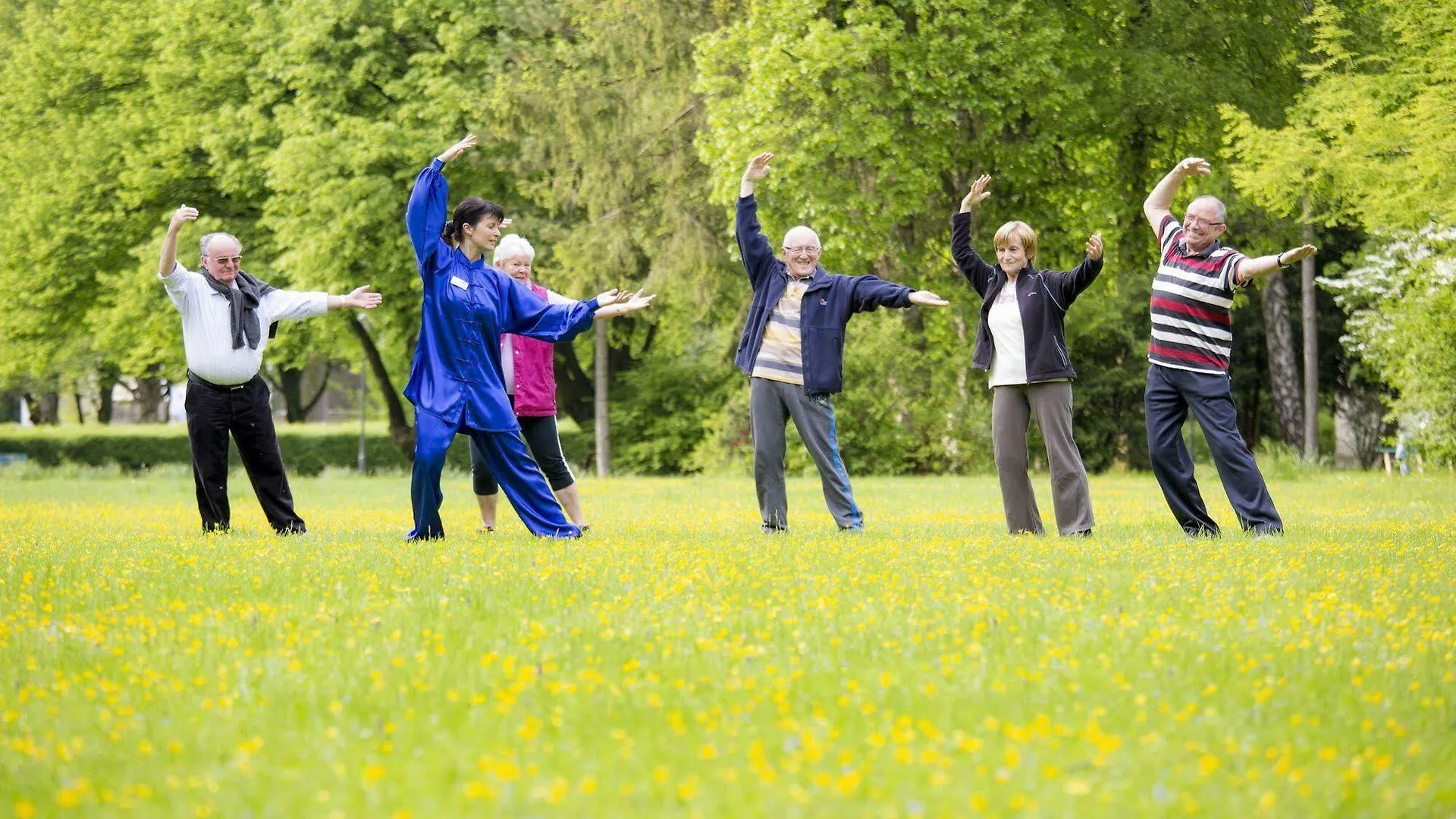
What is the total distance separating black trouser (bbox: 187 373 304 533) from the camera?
10195 millimetres

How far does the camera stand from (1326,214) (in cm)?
1923

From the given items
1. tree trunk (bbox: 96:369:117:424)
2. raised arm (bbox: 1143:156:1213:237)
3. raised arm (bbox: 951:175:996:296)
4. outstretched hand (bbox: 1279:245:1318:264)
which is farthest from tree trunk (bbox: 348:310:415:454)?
outstretched hand (bbox: 1279:245:1318:264)

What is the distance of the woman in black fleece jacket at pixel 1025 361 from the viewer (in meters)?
9.73

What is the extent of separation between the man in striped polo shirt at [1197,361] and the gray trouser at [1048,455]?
54cm

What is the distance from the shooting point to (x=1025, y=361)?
32.1 feet

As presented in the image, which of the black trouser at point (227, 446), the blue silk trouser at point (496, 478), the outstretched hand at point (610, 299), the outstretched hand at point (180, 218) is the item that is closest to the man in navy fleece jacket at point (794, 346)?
the outstretched hand at point (610, 299)

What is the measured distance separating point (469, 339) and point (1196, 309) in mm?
4798

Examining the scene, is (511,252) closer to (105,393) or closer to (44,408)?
(105,393)

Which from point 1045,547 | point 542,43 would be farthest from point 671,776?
point 542,43

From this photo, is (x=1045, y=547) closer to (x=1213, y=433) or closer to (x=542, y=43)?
(x=1213, y=433)

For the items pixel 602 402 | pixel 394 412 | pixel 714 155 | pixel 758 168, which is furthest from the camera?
pixel 394 412

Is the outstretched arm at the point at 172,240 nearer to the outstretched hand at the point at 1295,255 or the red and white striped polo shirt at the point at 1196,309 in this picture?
the red and white striped polo shirt at the point at 1196,309

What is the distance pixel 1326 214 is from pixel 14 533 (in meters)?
16.2

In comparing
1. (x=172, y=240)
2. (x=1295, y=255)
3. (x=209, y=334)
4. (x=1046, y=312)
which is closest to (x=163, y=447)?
(x=209, y=334)
